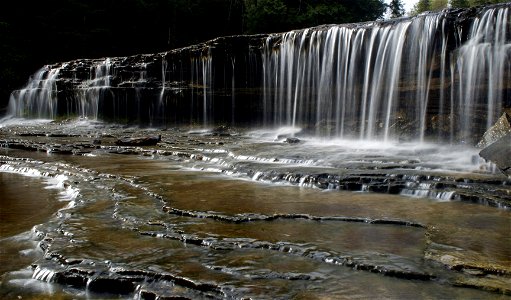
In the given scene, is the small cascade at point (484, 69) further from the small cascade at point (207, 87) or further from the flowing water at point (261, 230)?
the small cascade at point (207, 87)

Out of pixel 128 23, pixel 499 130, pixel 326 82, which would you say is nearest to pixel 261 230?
pixel 499 130

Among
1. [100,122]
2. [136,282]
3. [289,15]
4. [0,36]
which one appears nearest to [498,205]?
[136,282]

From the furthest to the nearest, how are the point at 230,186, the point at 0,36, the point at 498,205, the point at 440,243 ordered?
1. the point at 0,36
2. the point at 230,186
3. the point at 498,205
4. the point at 440,243

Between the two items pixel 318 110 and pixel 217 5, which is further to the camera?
pixel 217 5

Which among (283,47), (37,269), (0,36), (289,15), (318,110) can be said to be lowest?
(37,269)

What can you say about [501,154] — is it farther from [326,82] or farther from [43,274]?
[326,82]

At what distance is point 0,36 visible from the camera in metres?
31.0

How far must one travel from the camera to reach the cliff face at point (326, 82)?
13320 mm

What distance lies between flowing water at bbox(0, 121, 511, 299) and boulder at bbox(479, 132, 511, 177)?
285mm

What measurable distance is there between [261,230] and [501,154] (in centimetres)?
539

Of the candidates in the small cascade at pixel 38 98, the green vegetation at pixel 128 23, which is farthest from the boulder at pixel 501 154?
the green vegetation at pixel 128 23

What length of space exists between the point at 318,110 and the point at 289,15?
18429 mm

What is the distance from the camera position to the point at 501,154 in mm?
8344

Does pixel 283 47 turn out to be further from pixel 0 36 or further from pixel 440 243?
pixel 0 36
